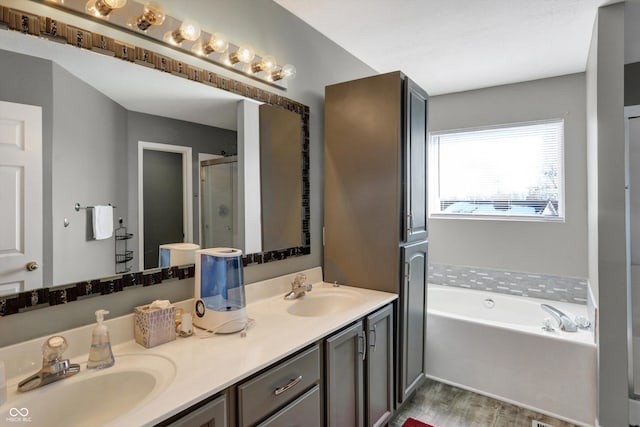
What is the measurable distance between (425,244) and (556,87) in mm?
2085

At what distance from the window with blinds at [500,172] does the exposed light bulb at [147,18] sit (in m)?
3.11

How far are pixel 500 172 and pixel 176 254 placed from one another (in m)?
3.20

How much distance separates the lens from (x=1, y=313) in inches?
41.8

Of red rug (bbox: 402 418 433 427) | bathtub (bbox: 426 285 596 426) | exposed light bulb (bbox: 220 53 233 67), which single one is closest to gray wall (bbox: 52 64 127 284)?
exposed light bulb (bbox: 220 53 233 67)

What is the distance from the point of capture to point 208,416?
3.34 feet

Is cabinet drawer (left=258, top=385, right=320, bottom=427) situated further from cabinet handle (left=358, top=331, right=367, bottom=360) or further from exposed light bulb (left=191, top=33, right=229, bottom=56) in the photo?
exposed light bulb (left=191, top=33, right=229, bottom=56)

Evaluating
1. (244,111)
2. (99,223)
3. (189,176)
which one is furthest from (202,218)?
(244,111)

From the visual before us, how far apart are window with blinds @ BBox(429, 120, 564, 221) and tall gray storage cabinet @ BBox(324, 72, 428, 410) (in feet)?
4.88

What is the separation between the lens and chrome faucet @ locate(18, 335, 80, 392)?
39.6 inches

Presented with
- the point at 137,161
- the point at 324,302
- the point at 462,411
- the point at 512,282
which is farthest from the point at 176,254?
the point at 512,282

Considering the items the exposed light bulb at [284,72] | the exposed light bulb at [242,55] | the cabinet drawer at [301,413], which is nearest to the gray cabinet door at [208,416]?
the cabinet drawer at [301,413]

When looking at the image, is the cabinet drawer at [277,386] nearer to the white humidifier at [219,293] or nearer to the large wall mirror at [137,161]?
the white humidifier at [219,293]

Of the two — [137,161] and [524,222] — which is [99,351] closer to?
[137,161]

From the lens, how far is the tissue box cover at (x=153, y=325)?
1.29 meters
